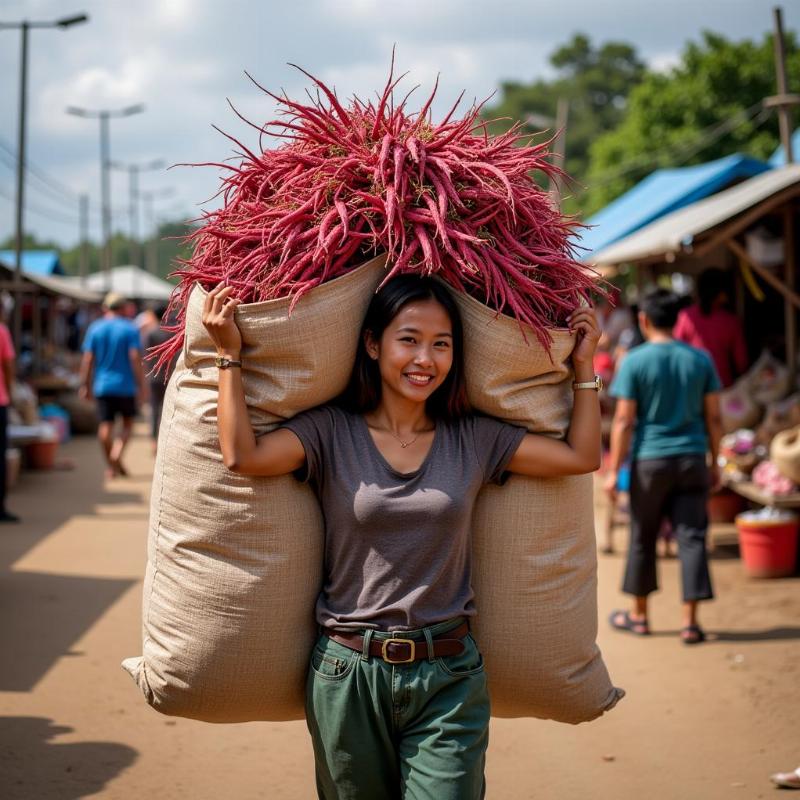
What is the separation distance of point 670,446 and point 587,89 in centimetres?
6989

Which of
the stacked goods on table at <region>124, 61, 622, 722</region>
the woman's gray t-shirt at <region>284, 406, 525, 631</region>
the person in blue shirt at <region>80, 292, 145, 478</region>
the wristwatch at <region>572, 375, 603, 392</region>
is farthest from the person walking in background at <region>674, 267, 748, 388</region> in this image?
the woman's gray t-shirt at <region>284, 406, 525, 631</region>

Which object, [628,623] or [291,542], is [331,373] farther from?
[628,623]

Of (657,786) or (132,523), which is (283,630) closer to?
(657,786)

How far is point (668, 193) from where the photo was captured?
45.6ft

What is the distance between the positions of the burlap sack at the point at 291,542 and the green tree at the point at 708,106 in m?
26.4

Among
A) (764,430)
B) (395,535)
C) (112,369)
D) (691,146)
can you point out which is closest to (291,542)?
(395,535)

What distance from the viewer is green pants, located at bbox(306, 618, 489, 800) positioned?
8.61 feet

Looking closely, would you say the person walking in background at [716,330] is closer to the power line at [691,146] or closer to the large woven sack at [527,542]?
the large woven sack at [527,542]

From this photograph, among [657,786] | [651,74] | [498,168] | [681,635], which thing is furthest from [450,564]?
[651,74]

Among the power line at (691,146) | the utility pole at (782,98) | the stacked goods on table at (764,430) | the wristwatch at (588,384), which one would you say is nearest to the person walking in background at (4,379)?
the stacked goods on table at (764,430)

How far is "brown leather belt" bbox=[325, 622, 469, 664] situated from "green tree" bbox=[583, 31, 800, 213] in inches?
1055

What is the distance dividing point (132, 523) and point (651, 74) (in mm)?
27033

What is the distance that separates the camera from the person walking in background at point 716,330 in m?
9.39

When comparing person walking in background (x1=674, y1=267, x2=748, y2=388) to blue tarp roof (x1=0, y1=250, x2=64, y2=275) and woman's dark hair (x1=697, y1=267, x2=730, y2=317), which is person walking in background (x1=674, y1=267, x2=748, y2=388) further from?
blue tarp roof (x1=0, y1=250, x2=64, y2=275)
